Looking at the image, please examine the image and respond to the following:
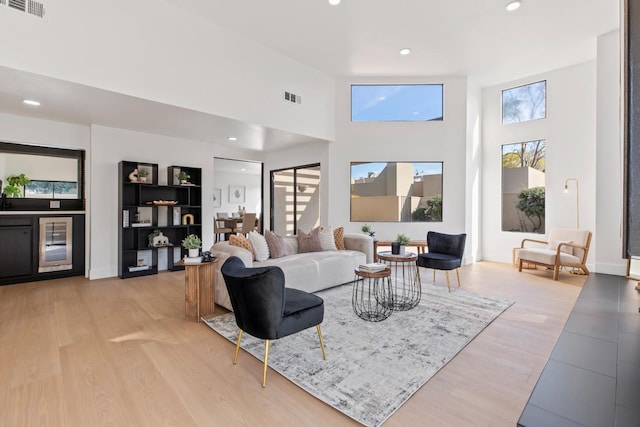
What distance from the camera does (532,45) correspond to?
517 cm

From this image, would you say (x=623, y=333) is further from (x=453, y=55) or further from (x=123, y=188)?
(x=123, y=188)

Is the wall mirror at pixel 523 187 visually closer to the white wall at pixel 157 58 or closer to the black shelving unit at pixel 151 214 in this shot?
the white wall at pixel 157 58

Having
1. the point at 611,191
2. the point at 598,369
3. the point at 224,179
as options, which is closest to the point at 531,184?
the point at 611,191

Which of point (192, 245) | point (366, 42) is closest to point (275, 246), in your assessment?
point (192, 245)

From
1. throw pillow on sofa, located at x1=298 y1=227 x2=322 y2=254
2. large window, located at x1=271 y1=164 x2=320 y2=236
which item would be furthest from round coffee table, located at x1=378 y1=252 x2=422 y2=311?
large window, located at x1=271 y1=164 x2=320 y2=236

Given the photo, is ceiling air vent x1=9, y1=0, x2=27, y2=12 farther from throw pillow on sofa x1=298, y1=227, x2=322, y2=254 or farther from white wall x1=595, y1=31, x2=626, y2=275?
white wall x1=595, y1=31, x2=626, y2=275

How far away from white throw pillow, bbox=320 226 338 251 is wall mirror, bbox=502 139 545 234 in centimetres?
419

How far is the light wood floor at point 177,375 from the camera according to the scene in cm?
188

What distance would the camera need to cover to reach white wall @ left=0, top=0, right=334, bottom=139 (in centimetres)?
327

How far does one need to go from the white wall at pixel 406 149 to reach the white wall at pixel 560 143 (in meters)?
1.01

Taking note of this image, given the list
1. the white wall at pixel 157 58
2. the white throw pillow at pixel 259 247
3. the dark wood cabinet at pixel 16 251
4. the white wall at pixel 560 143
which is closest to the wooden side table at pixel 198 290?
the white throw pillow at pixel 259 247

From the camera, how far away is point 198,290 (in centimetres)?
340

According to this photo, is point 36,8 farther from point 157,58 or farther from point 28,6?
point 157,58

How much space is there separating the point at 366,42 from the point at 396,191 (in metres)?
2.93
